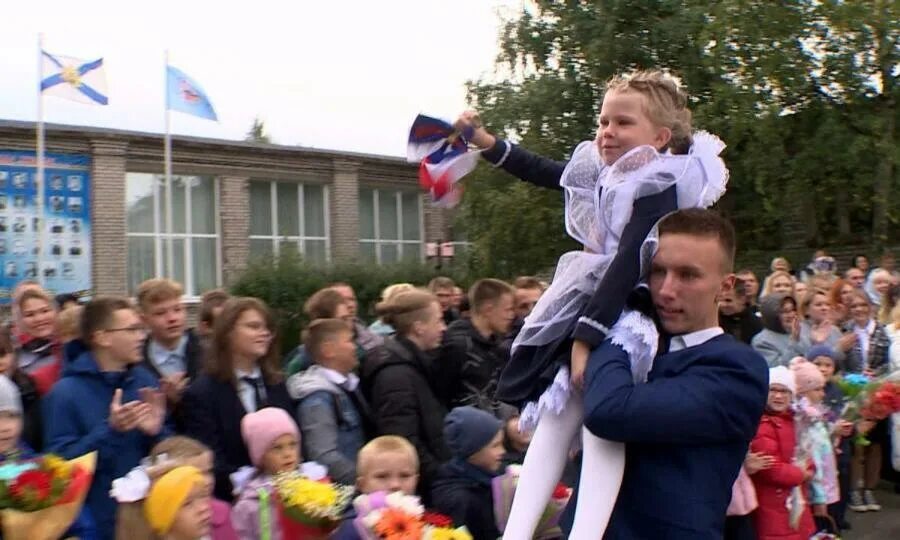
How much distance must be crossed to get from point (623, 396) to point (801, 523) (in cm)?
429

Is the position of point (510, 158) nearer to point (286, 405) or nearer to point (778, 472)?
point (286, 405)

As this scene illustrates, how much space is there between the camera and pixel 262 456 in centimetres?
435

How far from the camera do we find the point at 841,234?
74.4ft

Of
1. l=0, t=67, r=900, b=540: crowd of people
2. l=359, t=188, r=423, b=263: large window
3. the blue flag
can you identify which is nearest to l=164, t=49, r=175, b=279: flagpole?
the blue flag

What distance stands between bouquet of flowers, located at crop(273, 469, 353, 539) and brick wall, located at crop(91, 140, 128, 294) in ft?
59.1

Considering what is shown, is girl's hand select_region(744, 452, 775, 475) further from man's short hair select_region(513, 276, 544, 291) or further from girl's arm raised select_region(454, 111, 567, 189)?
girl's arm raised select_region(454, 111, 567, 189)

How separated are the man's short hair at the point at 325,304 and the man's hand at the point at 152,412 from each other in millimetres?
1743

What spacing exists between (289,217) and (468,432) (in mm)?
21168

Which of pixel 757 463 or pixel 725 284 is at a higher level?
pixel 725 284

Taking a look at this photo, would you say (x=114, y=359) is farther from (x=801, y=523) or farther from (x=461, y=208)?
(x=461, y=208)

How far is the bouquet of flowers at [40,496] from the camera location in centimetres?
364

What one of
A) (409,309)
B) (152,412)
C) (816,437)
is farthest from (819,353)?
(152,412)

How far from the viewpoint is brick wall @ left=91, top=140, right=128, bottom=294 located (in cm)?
2061

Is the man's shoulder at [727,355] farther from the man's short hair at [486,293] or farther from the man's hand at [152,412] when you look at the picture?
the man's short hair at [486,293]
